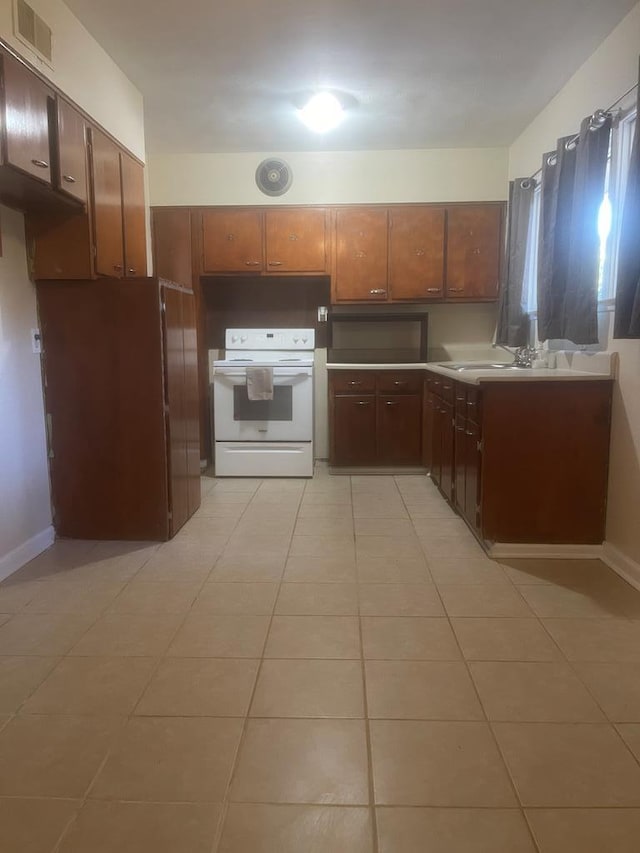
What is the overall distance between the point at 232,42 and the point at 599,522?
3.06m

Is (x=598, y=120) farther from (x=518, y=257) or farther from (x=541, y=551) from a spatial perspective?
(x=541, y=551)

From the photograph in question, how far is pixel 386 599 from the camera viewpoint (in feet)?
8.17

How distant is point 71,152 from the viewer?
8.91 feet

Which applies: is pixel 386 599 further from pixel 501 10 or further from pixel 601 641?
pixel 501 10

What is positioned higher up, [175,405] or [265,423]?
[175,405]

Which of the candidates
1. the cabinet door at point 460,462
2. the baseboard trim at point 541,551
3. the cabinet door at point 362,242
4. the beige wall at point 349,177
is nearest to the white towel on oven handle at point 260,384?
the cabinet door at point 362,242

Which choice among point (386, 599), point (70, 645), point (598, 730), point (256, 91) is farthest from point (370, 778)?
point (256, 91)

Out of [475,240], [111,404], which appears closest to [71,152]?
[111,404]

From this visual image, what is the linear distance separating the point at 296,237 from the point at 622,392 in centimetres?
292

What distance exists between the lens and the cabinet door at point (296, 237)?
4.79 metres

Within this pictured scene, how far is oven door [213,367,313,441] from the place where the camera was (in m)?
4.66

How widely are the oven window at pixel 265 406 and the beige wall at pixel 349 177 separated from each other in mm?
1563

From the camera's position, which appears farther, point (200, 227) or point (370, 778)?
point (200, 227)

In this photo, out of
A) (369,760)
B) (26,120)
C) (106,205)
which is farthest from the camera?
(106,205)
